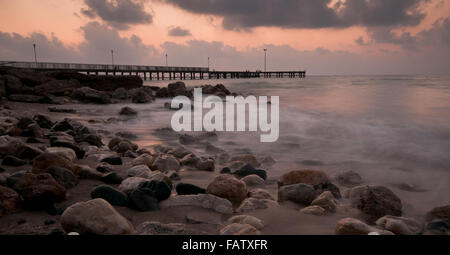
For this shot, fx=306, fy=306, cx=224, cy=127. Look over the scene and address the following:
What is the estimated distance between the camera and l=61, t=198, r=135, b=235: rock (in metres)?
1.92

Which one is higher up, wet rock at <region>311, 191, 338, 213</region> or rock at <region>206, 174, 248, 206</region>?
rock at <region>206, 174, 248, 206</region>

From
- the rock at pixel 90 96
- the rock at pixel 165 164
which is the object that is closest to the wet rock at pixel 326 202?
the rock at pixel 165 164

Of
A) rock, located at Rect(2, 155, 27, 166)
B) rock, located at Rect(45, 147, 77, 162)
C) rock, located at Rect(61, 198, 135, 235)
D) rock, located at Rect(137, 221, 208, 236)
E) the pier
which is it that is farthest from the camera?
the pier

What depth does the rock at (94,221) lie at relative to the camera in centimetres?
192

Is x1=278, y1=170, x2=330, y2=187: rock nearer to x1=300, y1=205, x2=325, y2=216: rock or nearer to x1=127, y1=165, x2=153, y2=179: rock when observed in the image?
x1=300, y1=205, x2=325, y2=216: rock

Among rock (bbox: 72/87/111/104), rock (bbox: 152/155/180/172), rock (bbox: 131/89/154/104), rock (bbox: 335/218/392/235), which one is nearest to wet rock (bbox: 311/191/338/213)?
rock (bbox: 335/218/392/235)

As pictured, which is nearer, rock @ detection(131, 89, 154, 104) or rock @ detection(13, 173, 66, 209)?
rock @ detection(13, 173, 66, 209)

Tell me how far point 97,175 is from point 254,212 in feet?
5.47

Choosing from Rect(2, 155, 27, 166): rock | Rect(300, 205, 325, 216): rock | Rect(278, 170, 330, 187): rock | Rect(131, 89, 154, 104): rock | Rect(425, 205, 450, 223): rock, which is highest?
Rect(131, 89, 154, 104): rock

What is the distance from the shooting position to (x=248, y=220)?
236 cm

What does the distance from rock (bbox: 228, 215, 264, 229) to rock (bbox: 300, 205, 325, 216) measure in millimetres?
529

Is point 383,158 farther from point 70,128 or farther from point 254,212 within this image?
point 70,128

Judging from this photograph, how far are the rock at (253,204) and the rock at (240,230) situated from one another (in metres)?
0.49

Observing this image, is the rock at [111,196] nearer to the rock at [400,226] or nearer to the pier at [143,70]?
the rock at [400,226]
